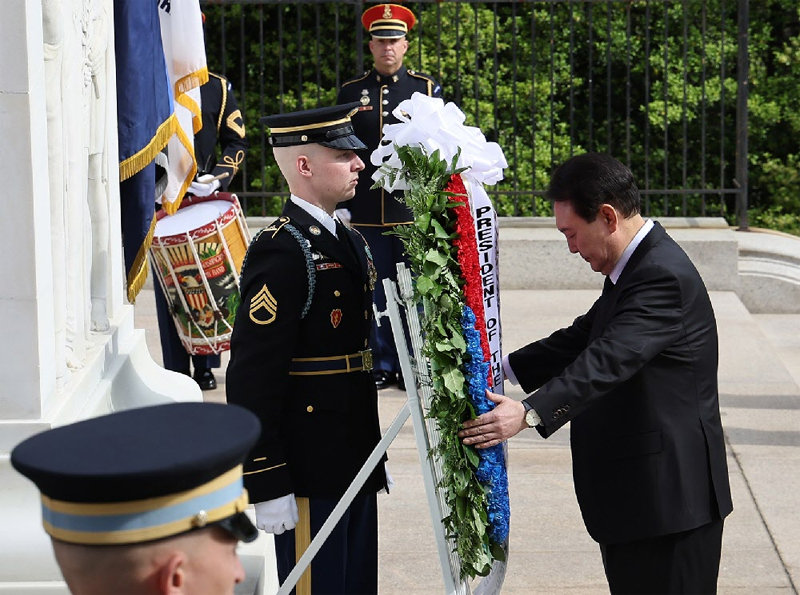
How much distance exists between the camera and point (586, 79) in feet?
61.5

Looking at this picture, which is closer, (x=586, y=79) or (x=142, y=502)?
(x=142, y=502)

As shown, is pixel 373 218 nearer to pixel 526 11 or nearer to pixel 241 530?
pixel 241 530


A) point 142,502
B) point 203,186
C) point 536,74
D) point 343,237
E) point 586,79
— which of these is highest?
point 142,502

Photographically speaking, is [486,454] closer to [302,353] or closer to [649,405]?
[649,405]


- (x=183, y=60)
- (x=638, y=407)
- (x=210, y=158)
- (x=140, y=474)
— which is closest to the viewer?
(x=140, y=474)

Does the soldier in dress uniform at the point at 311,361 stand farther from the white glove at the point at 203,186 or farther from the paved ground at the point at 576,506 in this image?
the white glove at the point at 203,186

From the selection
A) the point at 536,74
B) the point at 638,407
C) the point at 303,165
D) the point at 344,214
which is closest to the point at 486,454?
the point at 638,407

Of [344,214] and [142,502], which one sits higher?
[142,502]

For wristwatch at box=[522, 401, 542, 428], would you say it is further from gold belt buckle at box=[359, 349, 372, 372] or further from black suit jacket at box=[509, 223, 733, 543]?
gold belt buckle at box=[359, 349, 372, 372]

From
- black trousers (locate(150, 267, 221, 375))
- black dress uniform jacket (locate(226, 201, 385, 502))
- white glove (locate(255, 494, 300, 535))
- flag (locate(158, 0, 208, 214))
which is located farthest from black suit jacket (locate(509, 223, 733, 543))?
black trousers (locate(150, 267, 221, 375))

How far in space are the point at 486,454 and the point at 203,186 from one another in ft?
13.1

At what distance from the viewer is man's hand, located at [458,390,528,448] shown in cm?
332

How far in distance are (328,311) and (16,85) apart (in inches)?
38.8

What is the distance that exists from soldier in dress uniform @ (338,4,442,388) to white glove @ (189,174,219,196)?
95 cm
